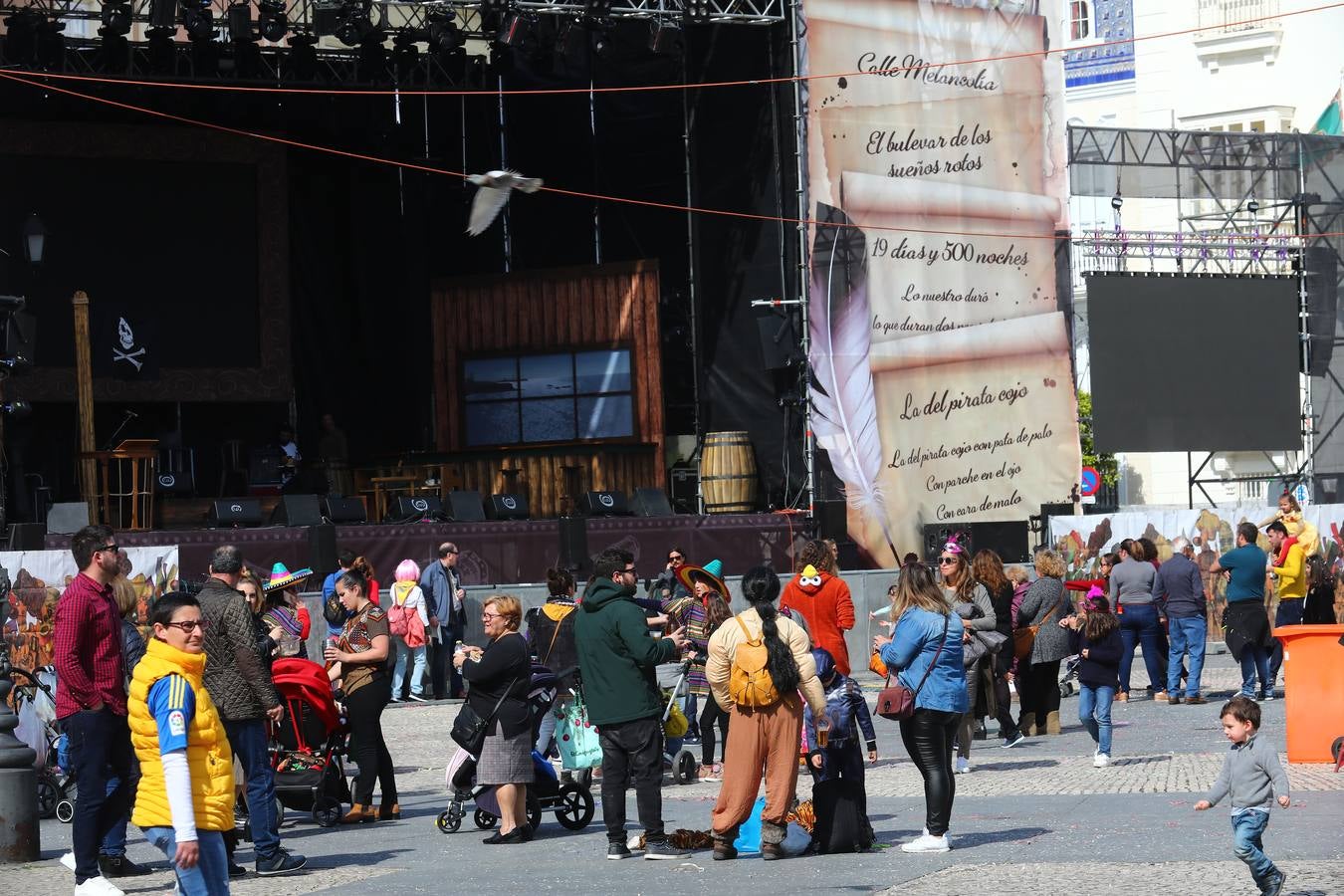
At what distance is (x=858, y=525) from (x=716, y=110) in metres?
5.45

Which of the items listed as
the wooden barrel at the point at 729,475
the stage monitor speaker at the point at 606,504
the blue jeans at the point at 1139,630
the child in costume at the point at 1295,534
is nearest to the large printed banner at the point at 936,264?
the wooden barrel at the point at 729,475

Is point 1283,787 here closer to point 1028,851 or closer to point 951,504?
point 1028,851

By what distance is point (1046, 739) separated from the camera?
1592 cm

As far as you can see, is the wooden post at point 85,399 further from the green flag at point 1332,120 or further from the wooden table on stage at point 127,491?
the green flag at point 1332,120

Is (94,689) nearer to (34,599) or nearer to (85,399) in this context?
(34,599)

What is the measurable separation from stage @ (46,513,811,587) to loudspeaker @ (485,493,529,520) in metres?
0.94

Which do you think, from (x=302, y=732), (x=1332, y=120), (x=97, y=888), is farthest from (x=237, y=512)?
(x=1332, y=120)

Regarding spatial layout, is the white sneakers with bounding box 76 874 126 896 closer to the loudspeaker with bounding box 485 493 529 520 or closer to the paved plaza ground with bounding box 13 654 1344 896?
the paved plaza ground with bounding box 13 654 1344 896

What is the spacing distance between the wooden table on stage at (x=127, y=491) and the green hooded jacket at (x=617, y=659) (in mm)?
14724

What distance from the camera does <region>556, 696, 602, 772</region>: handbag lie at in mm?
12406

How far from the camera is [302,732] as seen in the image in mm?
11695

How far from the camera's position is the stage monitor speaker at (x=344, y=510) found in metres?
23.9

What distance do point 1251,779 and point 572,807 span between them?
432 cm

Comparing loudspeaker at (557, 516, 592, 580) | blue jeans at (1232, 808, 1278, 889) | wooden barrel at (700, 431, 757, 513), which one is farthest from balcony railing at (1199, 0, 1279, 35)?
blue jeans at (1232, 808, 1278, 889)
